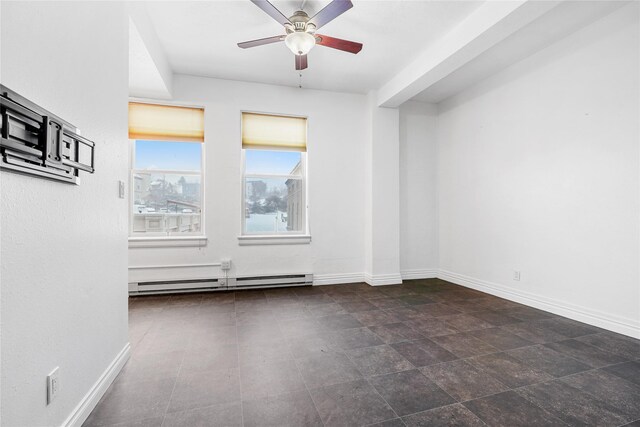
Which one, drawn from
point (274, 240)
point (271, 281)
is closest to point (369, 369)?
point (271, 281)

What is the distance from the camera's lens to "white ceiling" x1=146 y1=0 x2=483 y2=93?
8.89 ft

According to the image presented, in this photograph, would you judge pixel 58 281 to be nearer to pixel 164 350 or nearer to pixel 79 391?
pixel 79 391

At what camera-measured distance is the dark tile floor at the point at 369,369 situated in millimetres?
1620

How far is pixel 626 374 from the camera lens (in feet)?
6.66

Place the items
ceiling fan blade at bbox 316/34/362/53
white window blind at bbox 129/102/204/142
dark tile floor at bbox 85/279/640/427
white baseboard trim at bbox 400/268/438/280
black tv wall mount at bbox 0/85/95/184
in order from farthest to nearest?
white baseboard trim at bbox 400/268/438/280 → white window blind at bbox 129/102/204/142 → ceiling fan blade at bbox 316/34/362/53 → dark tile floor at bbox 85/279/640/427 → black tv wall mount at bbox 0/85/95/184

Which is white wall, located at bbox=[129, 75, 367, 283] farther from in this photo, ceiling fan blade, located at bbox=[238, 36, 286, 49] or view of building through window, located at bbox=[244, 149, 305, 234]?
ceiling fan blade, located at bbox=[238, 36, 286, 49]

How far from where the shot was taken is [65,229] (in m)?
1.42

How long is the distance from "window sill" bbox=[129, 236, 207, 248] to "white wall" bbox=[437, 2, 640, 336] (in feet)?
13.2

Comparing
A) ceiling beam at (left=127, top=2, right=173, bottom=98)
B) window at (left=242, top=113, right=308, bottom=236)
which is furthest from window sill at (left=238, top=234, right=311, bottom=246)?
ceiling beam at (left=127, top=2, right=173, bottom=98)

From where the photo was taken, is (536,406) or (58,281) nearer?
(58,281)

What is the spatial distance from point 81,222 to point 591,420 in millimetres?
3006

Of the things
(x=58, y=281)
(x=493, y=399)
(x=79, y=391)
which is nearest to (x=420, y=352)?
(x=493, y=399)

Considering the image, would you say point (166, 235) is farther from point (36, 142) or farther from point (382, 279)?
point (382, 279)

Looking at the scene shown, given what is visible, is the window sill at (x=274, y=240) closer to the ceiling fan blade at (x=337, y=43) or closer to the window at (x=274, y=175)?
the window at (x=274, y=175)
